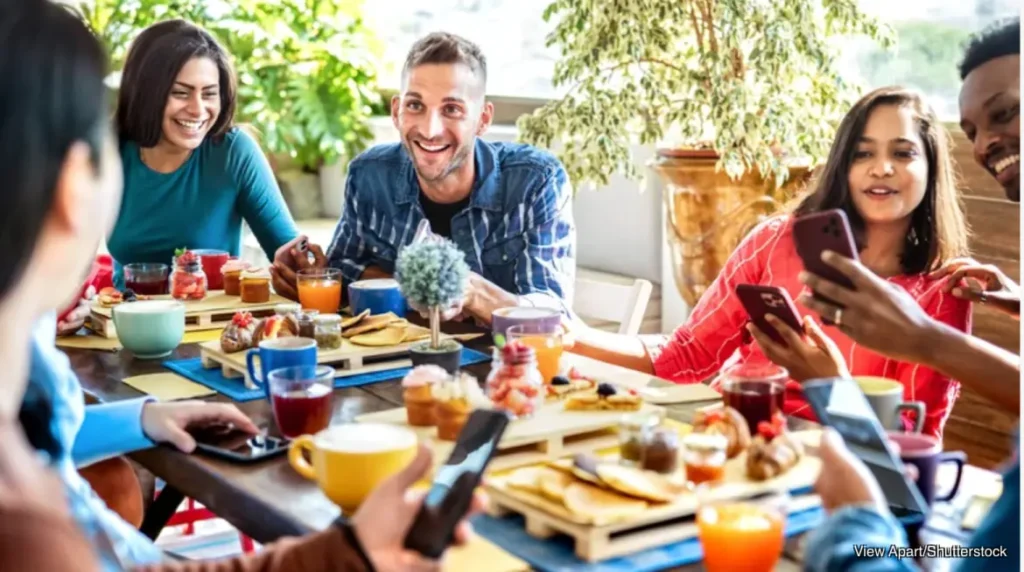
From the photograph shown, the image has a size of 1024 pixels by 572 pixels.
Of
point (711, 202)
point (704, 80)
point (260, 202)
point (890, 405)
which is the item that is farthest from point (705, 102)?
point (890, 405)

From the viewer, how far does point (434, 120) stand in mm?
2873

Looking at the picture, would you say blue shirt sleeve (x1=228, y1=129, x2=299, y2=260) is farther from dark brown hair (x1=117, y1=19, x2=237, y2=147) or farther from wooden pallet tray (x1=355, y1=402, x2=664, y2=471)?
wooden pallet tray (x1=355, y1=402, x2=664, y2=471)

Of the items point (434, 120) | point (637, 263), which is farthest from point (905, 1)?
point (434, 120)

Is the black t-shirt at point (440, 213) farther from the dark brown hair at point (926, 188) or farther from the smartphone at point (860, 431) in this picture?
the smartphone at point (860, 431)

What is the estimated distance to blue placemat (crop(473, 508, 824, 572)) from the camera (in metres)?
1.29

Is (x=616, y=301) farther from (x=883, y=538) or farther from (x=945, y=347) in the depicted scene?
(x=883, y=538)

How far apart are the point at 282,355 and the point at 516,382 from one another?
41 cm

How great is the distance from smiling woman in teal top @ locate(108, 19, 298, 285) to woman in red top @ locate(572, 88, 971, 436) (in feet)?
4.34

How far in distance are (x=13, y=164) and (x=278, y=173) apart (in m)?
5.09

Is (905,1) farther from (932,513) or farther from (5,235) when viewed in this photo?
(5,235)

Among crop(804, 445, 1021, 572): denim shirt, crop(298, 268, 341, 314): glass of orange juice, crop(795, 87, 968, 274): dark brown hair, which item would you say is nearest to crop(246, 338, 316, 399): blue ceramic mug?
crop(298, 268, 341, 314): glass of orange juice

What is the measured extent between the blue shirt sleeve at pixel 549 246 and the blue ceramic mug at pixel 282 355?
0.84 metres

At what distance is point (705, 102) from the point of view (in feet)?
12.0

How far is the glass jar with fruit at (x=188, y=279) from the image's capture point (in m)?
2.63
